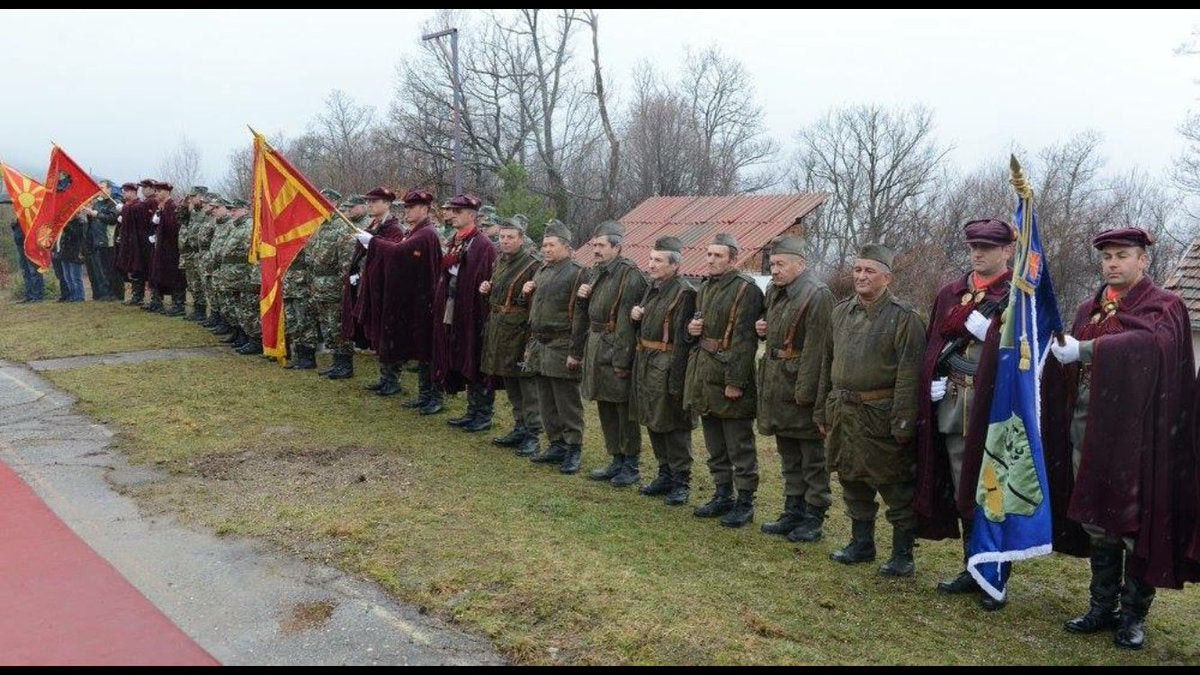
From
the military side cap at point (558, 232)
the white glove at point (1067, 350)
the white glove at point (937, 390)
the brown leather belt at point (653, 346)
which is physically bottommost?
the white glove at point (937, 390)

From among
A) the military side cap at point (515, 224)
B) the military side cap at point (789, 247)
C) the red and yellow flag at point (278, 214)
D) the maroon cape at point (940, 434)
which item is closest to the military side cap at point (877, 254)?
the maroon cape at point (940, 434)

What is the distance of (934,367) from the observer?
218 inches

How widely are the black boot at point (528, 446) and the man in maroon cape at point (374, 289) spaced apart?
6.77 feet

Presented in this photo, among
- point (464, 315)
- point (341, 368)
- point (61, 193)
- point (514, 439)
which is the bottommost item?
point (514, 439)

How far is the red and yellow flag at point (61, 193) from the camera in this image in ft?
48.4

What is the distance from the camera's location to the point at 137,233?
1486 centimetres

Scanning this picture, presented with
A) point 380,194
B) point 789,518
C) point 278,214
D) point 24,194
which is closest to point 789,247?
point 789,518

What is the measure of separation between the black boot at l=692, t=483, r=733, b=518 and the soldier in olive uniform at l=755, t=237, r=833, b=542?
443 millimetres

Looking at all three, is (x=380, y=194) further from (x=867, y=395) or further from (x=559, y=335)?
(x=867, y=395)

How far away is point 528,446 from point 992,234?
14.8 feet

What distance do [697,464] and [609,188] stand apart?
2730 cm

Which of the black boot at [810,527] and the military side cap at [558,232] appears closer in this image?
the black boot at [810,527]

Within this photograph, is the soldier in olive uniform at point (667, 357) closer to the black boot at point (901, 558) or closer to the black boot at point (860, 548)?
the black boot at point (860, 548)
